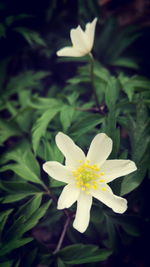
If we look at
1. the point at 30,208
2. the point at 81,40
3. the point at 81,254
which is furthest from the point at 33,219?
the point at 81,40

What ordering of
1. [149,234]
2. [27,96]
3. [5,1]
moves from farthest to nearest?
[5,1]
[27,96]
[149,234]

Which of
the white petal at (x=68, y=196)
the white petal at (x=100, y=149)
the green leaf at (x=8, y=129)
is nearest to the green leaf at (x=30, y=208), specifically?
the white petal at (x=68, y=196)

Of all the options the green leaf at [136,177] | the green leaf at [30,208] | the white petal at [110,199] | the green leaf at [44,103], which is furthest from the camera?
the green leaf at [44,103]

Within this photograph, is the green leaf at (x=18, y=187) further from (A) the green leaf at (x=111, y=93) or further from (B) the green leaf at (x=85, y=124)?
(A) the green leaf at (x=111, y=93)

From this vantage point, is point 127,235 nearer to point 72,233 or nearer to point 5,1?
point 72,233

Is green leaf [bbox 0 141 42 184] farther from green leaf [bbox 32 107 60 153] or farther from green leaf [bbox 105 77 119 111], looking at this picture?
green leaf [bbox 105 77 119 111]

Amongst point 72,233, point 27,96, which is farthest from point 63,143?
point 27,96

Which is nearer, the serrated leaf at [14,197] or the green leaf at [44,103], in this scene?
the serrated leaf at [14,197]
